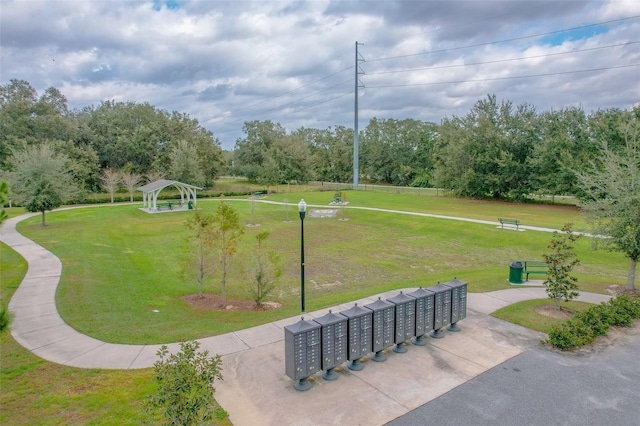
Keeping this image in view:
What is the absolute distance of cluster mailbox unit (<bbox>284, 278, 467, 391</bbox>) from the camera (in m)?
6.06

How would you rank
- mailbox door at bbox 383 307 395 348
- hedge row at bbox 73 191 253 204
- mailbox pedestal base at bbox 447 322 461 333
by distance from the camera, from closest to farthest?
1. mailbox door at bbox 383 307 395 348
2. mailbox pedestal base at bbox 447 322 461 333
3. hedge row at bbox 73 191 253 204

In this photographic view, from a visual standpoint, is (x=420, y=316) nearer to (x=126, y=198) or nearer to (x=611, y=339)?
(x=611, y=339)

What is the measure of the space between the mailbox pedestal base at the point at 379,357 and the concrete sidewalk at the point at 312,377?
0.38ft

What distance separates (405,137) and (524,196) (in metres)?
38.1

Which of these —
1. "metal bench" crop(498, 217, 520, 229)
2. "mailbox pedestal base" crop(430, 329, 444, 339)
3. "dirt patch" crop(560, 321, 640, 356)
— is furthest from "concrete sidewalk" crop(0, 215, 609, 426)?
"metal bench" crop(498, 217, 520, 229)

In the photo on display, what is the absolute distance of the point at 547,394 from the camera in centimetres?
598

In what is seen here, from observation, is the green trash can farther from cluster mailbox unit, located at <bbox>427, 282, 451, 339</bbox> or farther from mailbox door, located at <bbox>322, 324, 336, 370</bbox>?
mailbox door, located at <bbox>322, 324, 336, 370</bbox>

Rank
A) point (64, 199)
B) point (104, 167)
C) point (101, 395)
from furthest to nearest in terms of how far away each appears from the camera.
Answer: point (104, 167)
point (64, 199)
point (101, 395)

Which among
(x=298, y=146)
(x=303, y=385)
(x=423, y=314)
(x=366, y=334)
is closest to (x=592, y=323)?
(x=423, y=314)

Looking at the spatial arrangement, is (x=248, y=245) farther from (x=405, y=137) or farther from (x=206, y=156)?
(x=405, y=137)

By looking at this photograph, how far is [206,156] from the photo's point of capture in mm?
54344

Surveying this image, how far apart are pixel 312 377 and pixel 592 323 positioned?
6.47 meters

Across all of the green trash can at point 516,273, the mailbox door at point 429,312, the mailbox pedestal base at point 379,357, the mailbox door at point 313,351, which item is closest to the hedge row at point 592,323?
the mailbox door at point 429,312

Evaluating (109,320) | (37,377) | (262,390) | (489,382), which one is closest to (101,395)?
(37,377)
